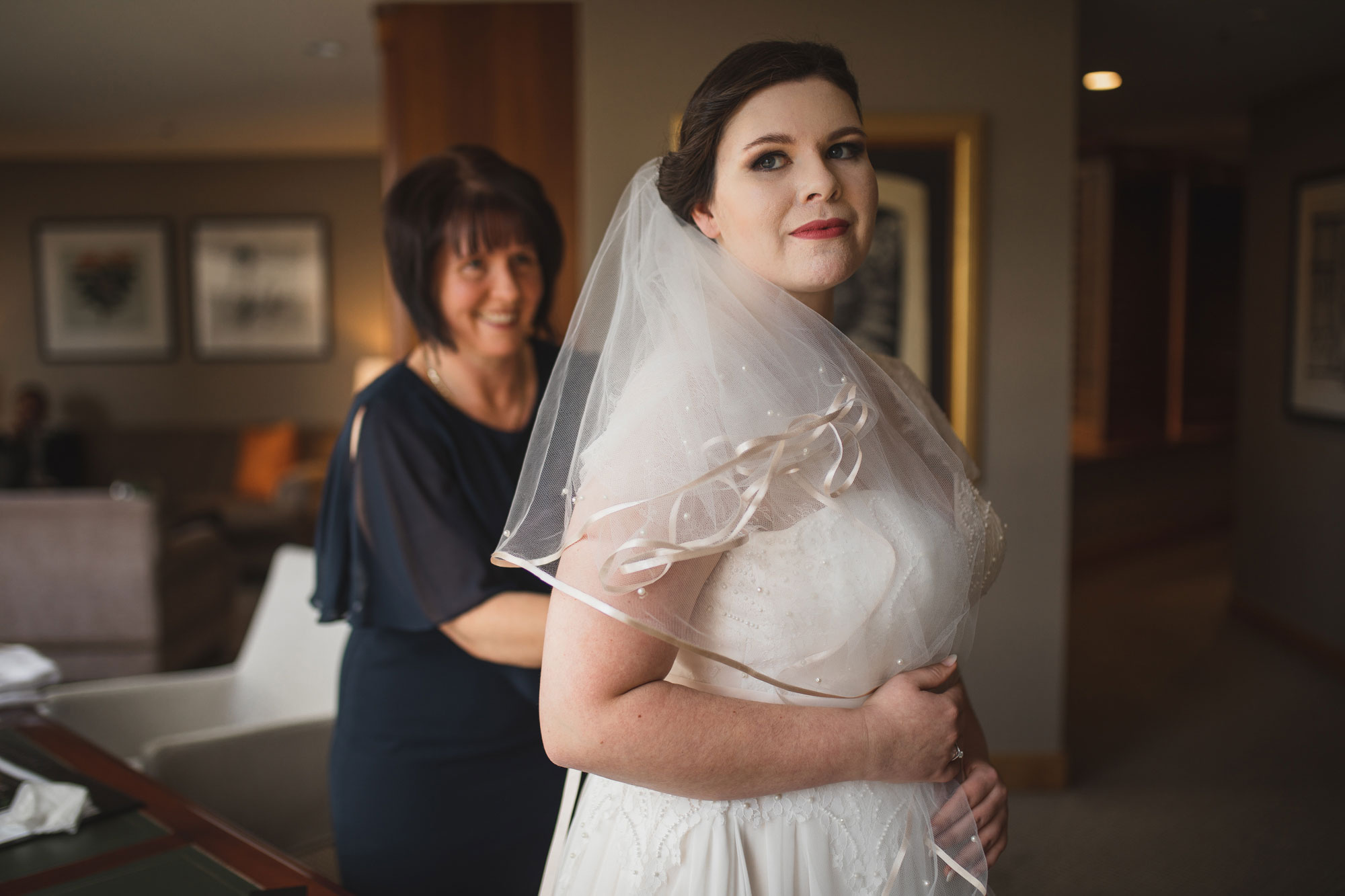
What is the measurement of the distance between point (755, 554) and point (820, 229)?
0.33 meters

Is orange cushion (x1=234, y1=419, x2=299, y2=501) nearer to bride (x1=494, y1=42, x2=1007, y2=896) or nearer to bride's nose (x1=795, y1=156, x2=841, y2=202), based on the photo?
bride (x1=494, y1=42, x2=1007, y2=896)

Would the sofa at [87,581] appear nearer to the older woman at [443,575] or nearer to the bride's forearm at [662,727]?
the older woman at [443,575]

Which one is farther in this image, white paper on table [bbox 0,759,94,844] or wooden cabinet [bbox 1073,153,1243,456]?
wooden cabinet [bbox 1073,153,1243,456]

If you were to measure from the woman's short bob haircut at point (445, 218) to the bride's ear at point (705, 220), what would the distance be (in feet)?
2.08

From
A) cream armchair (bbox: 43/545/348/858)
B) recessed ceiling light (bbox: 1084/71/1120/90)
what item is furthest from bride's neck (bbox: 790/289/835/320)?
recessed ceiling light (bbox: 1084/71/1120/90)

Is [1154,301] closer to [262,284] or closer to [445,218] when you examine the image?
[445,218]

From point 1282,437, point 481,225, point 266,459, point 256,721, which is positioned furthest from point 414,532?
point 266,459

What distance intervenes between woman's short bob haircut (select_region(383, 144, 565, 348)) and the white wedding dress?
2.82 ft

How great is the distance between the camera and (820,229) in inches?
38.9

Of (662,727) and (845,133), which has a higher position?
(845,133)

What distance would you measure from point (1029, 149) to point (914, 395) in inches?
92.0

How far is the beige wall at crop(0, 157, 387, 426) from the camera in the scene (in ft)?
25.9

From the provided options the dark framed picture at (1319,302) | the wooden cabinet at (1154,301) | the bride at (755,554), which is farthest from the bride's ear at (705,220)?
the wooden cabinet at (1154,301)

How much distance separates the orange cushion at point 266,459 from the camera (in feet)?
24.2
